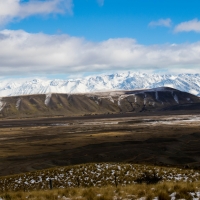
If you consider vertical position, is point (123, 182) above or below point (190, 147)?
above

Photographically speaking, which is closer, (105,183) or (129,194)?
(129,194)

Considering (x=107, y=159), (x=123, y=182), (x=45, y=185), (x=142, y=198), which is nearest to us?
(x=142, y=198)

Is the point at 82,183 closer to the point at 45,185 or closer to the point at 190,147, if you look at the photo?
the point at 45,185

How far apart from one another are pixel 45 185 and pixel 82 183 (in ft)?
12.7

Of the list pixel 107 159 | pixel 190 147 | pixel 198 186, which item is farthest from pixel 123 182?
pixel 190 147

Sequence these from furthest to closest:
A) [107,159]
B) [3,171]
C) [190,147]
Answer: [190,147]
[107,159]
[3,171]

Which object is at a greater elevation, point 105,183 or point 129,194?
point 129,194

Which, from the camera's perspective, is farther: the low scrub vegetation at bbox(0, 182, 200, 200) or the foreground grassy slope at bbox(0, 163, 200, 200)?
the foreground grassy slope at bbox(0, 163, 200, 200)

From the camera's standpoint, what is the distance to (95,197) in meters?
13.7

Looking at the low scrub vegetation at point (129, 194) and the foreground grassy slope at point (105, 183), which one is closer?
the low scrub vegetation at point (129, 194)

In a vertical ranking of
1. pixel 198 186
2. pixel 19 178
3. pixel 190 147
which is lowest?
pixel 190 147

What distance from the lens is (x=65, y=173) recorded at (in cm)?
3275

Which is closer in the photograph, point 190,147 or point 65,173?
point 65,173

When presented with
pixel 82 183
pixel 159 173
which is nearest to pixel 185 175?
pixel 159 173
